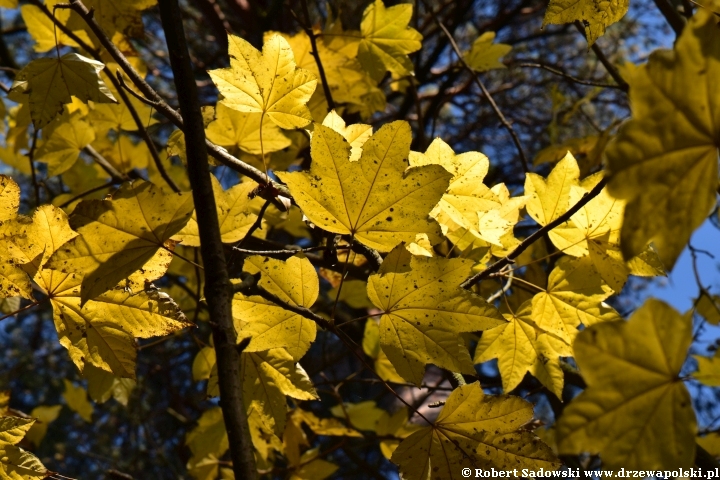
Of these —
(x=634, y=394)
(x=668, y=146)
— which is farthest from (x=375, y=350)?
(x=668, y=146)

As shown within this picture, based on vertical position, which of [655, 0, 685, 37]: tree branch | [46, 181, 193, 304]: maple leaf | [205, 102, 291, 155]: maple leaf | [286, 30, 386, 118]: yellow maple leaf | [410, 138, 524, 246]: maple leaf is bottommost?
[46, 181, 193, 304]: maple leaf

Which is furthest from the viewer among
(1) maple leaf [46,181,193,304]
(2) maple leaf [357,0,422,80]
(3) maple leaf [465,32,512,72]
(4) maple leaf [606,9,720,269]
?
(3) maple leaf [465,32,512,72]

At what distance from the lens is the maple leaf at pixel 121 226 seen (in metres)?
0.71

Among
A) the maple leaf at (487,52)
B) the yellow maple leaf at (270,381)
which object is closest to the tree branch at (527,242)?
the yellow maple leaf at (270,381)

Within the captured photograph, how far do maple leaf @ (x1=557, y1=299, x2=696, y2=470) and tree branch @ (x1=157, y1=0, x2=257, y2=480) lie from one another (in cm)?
29

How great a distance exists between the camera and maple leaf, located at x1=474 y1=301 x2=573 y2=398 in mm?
1011

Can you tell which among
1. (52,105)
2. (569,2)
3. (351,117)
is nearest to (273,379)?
(52,105)

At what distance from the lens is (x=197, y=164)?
611 millimetres

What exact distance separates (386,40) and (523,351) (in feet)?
2.64

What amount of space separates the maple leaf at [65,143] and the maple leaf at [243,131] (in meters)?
0.41

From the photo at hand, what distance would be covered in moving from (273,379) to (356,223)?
0.37 meters

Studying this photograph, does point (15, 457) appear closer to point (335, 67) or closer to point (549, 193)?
point (549, 193)

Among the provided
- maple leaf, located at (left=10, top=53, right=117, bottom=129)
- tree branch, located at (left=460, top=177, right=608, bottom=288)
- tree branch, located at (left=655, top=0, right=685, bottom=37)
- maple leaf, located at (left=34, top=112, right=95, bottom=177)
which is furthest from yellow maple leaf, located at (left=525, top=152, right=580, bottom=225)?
maple leaf, located at (left=34, top=112, right=95, bottom=177)

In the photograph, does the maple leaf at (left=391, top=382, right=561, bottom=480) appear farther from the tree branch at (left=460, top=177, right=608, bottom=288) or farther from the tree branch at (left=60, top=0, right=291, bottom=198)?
the tree branch at (left=60, top=0, right=291, bottom=198)
